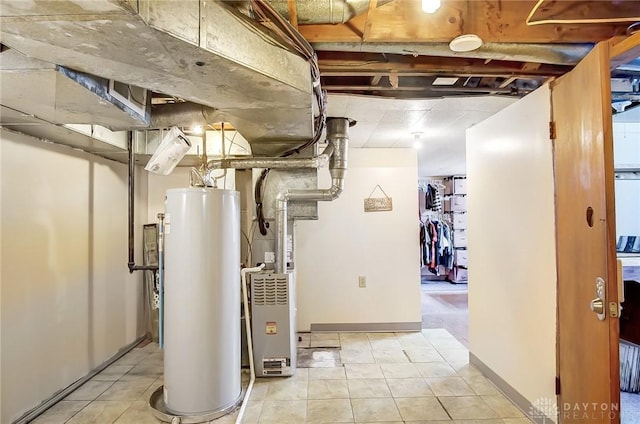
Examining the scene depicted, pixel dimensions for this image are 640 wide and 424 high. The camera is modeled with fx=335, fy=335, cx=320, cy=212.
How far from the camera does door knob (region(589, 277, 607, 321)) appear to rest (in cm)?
149

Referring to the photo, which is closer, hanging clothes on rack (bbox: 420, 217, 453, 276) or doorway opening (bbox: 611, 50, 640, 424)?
doorway opening (bbox: 611, 50, 640, 424)

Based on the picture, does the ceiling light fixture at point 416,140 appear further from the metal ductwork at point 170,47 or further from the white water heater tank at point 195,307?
the white water heater tank at point 195,307

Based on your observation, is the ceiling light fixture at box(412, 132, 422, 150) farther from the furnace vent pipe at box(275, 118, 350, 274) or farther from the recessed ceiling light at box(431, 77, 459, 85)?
the recessed ceiling light at box(431, 77, 459, 85)

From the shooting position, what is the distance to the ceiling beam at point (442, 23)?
64.2 inches

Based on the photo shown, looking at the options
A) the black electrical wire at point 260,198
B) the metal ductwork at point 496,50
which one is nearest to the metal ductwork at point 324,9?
the metal ductwork at point 496,50

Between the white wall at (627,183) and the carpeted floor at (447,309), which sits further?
the carpeted floor at (447,309)

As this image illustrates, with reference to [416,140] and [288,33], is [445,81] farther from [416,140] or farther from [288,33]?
[416,140]

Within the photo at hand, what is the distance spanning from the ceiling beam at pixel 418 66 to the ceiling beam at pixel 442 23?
309 mm

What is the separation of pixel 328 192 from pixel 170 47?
2093mm

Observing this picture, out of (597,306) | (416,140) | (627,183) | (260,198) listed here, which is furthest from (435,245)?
(597,306)

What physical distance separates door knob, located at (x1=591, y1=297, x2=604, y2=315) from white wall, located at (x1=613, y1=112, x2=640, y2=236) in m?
2.67

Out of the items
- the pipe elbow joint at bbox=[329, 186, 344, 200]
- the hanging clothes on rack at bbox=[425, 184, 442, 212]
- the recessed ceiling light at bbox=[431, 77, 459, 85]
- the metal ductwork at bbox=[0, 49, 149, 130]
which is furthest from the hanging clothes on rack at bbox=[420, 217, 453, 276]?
the metal ductwork at bbox=[0, 49, 149, 130]

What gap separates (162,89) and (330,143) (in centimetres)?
172

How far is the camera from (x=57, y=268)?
8.43ft
